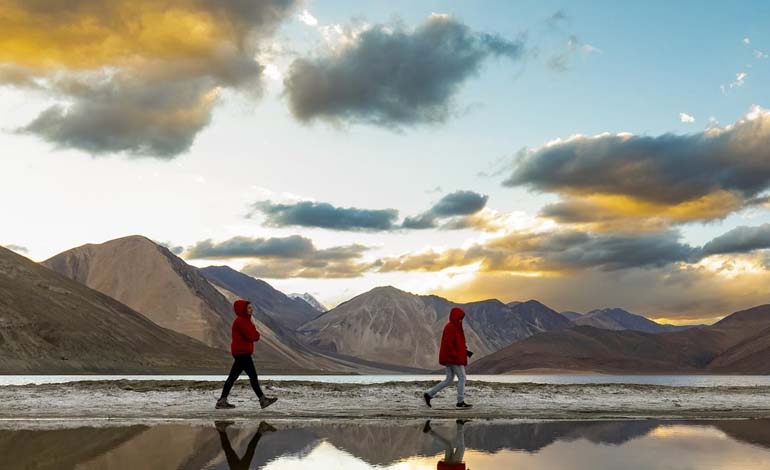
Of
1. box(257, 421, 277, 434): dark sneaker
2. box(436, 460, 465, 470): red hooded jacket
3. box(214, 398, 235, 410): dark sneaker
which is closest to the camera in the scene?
box(436, 460, 465, 470): red hooded jacket

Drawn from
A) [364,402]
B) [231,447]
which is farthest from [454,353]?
[231,447]

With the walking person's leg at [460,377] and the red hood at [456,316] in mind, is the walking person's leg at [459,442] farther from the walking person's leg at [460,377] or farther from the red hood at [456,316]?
the red hood at [456,316]

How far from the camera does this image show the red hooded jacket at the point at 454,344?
21578 mm

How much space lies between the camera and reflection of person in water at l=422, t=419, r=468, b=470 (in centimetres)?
1122

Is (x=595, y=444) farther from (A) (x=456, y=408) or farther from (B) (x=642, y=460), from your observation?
(A) (x=456, y=408)

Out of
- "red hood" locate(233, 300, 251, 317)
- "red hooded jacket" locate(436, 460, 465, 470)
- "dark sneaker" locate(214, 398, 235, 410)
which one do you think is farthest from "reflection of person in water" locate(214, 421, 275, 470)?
"red hood" locate(233, 300, 251, 317)

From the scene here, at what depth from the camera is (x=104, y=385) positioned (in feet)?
91.9

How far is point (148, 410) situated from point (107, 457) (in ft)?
30.5

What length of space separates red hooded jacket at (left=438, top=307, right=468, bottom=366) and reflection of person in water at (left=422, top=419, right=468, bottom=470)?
4.06 metres

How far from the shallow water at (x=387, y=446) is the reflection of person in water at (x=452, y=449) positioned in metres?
0.02

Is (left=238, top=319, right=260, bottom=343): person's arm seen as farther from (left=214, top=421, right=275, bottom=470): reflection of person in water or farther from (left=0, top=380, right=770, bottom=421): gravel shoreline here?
(left=214, top=421, right=275, bottom=470): reflection of person in water

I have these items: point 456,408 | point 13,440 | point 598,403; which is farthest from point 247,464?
point 598,403

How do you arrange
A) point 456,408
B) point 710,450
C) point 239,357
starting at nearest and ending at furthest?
point 710,450 → point 239,357 → point 456,408

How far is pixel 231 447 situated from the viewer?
42.4 feet
